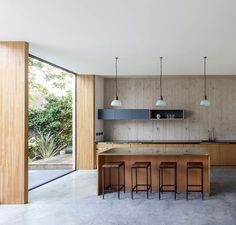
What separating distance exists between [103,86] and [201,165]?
16.5 feet

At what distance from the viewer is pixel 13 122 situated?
5207 mm

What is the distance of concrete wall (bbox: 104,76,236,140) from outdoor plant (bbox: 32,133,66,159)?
1.90 meters

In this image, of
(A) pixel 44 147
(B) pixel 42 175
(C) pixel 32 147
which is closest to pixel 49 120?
(A) pixel 44 147

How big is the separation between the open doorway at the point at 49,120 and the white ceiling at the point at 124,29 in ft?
12.0

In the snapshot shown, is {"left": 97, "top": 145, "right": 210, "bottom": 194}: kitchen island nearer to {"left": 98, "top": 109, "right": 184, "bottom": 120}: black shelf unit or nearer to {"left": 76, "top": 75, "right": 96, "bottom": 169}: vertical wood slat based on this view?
{"left": 76, "top": 75, "right": 96, "bottom": 169}: vertical wood slat

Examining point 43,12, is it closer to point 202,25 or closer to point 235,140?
Answer: point 202,25

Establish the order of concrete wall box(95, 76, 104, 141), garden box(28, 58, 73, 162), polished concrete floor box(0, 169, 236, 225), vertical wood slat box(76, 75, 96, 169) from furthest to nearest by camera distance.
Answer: garden box(28, 58, 73, 162)
concrete wall box(95, 76, 104, 141)
vertical wood slat box(76, 75, 96, 169)
polished concrete floor box(0, 169, 236, 225)

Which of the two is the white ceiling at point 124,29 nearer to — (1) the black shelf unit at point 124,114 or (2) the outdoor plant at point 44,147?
(1) the black shelf unit at point 124,114

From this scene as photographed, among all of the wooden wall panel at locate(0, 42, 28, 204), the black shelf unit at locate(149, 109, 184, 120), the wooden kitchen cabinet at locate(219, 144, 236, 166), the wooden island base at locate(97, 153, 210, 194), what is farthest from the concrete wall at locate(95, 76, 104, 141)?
Result: the wooden wall panel at locate(0, 42, 28, 204)

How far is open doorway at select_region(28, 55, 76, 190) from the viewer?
9898 mm

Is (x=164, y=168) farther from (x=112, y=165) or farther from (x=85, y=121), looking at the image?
(x=85, y=121)

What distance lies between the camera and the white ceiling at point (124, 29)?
367 centimetres

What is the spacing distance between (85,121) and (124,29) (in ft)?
15.7

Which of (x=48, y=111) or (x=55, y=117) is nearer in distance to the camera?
(x=48, y=111)
